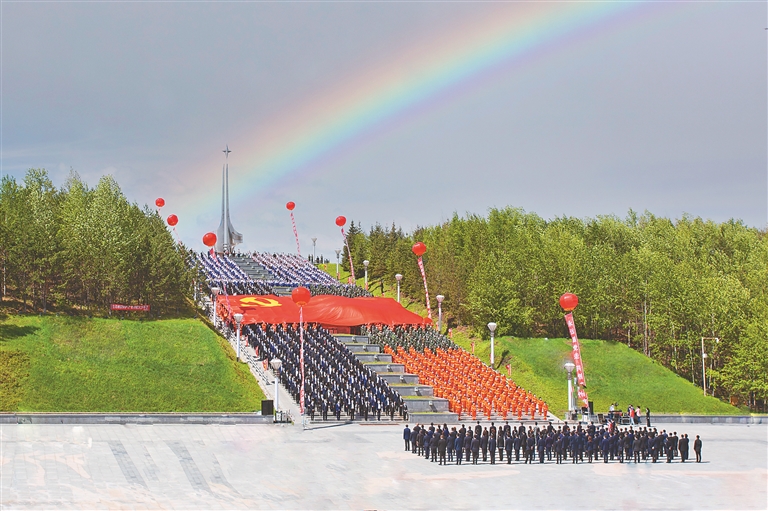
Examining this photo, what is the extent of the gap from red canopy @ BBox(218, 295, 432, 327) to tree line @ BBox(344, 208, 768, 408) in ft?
18.5

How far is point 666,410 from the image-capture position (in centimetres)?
4138

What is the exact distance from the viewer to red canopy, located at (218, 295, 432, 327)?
46.8 meters

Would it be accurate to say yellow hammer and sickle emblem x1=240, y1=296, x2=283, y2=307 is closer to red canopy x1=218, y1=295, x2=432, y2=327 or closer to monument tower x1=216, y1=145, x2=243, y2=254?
red canopy x1=218, y1=295, x2=432, y2=327

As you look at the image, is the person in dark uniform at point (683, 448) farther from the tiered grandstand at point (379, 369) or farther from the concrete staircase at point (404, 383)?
the concrete staircase at point (404, 383)

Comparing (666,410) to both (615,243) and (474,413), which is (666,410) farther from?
(615,243)

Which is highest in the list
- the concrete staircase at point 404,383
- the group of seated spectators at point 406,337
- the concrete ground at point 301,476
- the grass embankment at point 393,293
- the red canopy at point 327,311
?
the grass embankment at point 393,293

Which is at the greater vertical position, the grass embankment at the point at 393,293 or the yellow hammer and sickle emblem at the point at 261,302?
the grass embankment at the point at 393,293

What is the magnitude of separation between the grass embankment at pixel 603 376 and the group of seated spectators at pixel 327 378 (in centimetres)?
925

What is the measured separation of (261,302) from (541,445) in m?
27.4

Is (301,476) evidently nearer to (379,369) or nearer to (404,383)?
(404,383)

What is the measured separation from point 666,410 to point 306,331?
1919cm

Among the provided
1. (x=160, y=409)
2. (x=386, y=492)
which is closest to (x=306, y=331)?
(x=160, y=409)

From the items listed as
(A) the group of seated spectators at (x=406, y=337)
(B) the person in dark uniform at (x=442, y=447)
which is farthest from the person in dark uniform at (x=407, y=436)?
(A) the group of seated spectators at (x=406, y=337)

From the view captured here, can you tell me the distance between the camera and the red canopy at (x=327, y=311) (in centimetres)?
4675
